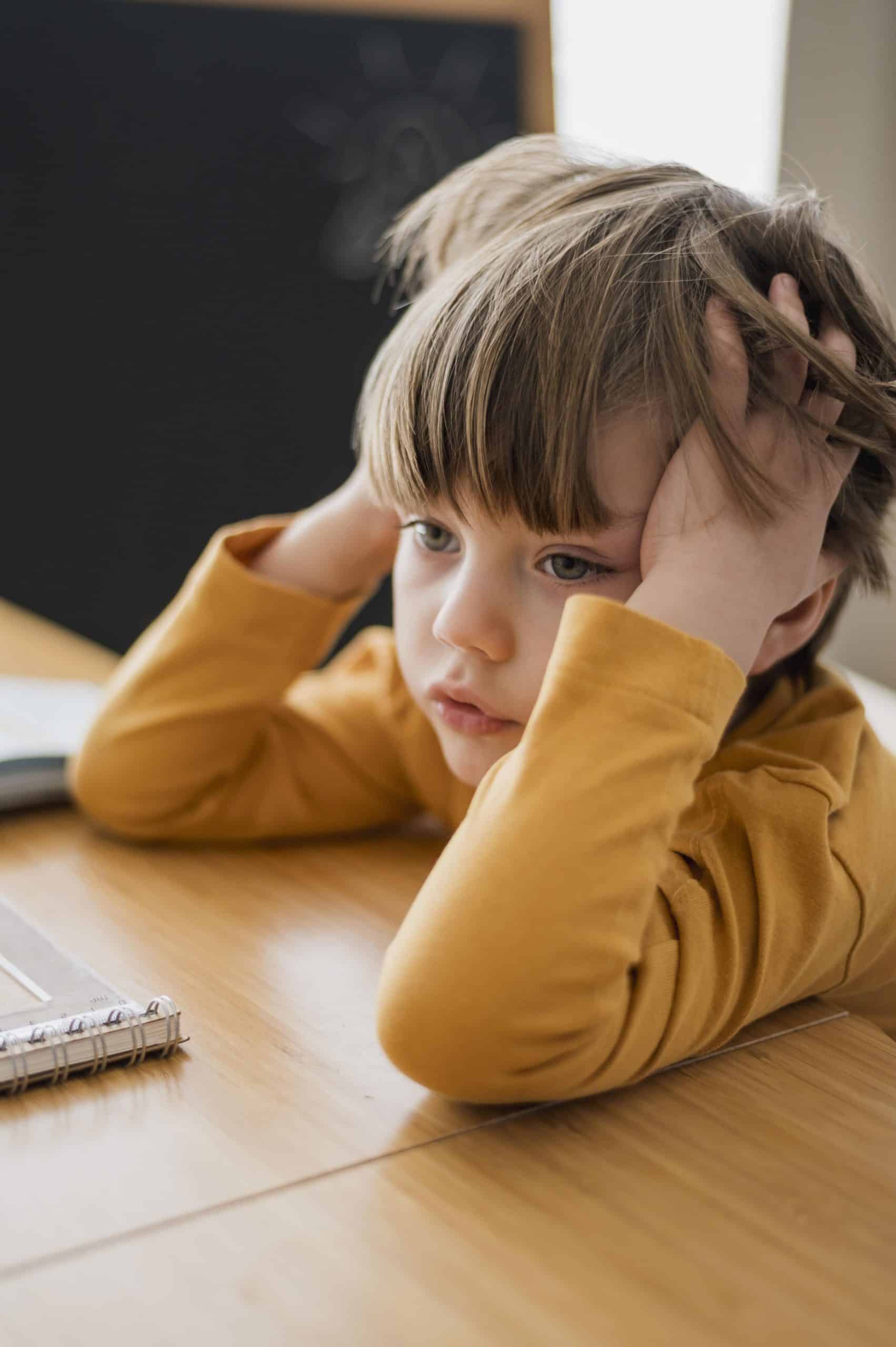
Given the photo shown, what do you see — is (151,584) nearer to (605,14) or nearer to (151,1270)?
(605,14)

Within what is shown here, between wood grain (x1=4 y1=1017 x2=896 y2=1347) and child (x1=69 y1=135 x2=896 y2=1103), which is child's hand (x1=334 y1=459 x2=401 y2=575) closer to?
child (x1=69 y1=135 x2=896 y2=1103)

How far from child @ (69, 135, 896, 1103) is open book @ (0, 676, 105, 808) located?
323 mm

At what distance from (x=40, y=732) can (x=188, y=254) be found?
753 mm

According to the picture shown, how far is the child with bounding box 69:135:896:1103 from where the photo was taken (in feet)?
1.77

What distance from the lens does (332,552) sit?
0.89 meters

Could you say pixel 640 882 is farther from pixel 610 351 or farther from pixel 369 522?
pixel 369 522

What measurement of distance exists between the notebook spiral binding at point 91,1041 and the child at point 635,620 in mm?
101

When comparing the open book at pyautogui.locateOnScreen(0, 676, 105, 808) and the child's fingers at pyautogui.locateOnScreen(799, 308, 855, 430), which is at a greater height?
the child's fingers at pyautogui.locateOnScreen(799, 308, 855, 430)

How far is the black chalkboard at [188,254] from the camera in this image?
1463mm

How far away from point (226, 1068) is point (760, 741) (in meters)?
0.33

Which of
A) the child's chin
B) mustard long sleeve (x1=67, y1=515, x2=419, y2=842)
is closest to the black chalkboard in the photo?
mustard long sleeve (x1=67, y1=515, x2=419, y2=842)

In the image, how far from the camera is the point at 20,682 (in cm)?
112

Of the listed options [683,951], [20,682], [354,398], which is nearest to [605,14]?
[354,398]

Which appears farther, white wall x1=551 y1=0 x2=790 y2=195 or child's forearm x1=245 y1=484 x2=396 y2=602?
white wall x1=551 y1=0 x2=790 y2=195
